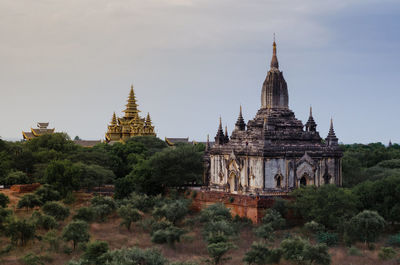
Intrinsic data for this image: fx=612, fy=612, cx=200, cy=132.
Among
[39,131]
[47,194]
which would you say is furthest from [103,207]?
[39,131]

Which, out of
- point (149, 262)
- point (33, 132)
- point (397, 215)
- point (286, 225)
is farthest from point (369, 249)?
point (33, 132)

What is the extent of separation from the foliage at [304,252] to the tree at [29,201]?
21.0 meters

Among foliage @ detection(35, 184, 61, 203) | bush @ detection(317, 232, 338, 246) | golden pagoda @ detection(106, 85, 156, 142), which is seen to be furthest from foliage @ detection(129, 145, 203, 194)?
golden pagoda @ detection(106, 85, 156, 142)

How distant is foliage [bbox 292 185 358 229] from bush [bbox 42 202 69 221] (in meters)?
17.1

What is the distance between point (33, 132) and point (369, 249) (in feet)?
282

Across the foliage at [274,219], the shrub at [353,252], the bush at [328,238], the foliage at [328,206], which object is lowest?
the shrub at [353,252]

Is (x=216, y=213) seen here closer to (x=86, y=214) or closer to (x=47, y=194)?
→ (x=86, y=214)

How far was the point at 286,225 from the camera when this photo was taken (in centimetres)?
4481

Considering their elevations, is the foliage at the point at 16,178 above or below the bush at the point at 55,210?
above

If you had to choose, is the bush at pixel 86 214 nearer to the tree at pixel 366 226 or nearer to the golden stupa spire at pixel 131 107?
the tree at pixel 366 226

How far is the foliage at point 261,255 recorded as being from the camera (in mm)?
35031

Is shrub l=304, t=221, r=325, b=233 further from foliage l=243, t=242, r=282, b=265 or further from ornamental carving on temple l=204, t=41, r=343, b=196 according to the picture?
foliage l=243, t=242, r=282, b=265

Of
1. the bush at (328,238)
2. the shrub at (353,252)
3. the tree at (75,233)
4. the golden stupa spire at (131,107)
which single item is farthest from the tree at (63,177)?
the golden stupa spire at (131,107)

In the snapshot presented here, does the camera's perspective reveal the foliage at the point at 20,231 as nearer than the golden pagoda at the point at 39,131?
Yes
